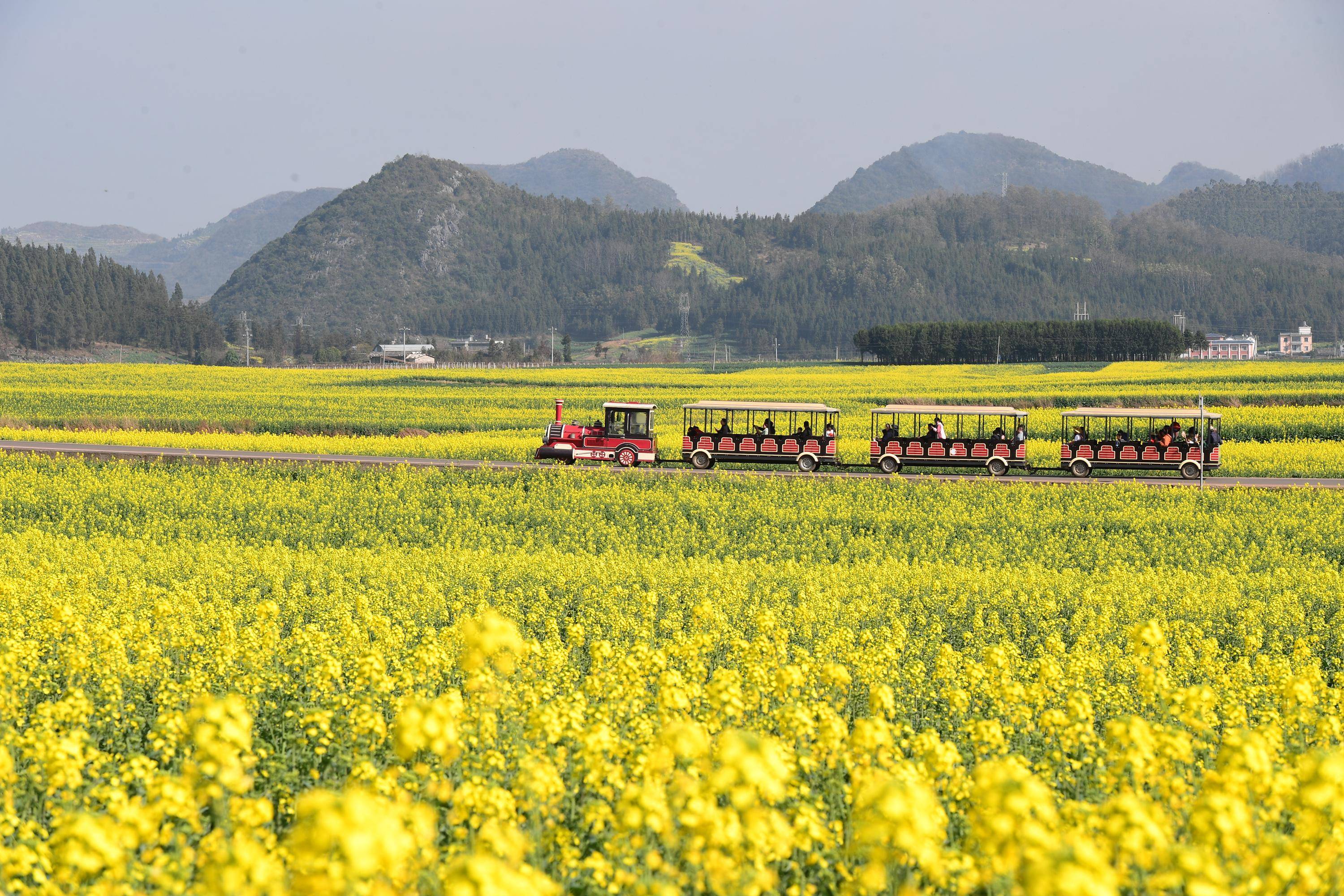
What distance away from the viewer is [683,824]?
5.86 meters

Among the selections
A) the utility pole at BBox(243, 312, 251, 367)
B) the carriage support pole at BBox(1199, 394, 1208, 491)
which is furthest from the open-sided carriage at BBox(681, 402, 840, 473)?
the utility pole at BBox(243, 312, 251, 367)

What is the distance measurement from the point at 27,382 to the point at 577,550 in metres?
77.6

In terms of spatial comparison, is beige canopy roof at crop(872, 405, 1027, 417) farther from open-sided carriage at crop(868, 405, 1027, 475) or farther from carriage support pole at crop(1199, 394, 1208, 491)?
carriage support pole at crop(1199, 394, 1208, 491)

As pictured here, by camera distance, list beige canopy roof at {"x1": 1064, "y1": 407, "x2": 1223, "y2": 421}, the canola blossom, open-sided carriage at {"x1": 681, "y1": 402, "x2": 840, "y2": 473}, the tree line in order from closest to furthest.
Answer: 1. the canola blossom
2. beige canopy roof at {"x1": 1064, "y1": 407, "x2": 1223, "y2": 421}
3. open-sided carriage at {"x1": 681, "y1": 402, "x2": 840, "y2": 473}
4. the tree line

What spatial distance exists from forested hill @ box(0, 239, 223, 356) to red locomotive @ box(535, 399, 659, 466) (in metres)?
146

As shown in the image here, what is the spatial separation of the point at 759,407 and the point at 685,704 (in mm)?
28018

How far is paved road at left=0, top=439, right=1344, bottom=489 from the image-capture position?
108 feet

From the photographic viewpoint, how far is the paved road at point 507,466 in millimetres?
32938

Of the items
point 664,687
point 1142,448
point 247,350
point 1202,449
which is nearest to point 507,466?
point 1142,448

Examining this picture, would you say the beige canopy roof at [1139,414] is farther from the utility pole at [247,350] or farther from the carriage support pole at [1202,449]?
the utility pole at [247,350]

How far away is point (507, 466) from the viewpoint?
36.4m

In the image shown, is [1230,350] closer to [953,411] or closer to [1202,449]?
[1202,449]

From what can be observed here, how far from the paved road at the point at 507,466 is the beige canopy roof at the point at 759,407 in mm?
2321

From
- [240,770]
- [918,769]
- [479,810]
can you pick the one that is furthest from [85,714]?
[918,769]
